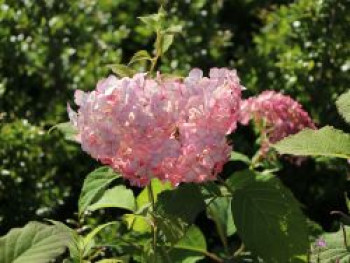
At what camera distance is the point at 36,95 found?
3.95 m

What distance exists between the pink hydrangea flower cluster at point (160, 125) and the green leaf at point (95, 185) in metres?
0.18

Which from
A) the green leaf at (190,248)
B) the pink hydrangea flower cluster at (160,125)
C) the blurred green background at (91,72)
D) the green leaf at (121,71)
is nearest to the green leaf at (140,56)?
the green leaf at (121,71)

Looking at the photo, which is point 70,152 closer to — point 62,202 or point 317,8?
point 62,202

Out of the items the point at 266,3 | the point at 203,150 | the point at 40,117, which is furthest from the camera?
the point at 266,3

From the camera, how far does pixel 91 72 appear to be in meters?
3.79

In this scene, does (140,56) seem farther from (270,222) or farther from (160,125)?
(270,222)

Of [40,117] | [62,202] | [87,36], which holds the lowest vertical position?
[62,202]

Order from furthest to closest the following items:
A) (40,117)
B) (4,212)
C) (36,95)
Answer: (36,95), (40,117), (4,212)

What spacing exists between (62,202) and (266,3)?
85.1 inches

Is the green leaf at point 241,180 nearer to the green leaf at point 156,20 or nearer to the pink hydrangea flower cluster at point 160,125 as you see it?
the pink hydrangea flower cluster at point 160,125

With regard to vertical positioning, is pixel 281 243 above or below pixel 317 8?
below

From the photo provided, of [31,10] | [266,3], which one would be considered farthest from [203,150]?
[266,3]

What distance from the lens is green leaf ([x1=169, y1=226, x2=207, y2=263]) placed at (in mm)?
2338

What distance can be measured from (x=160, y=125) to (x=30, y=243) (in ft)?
1.49
